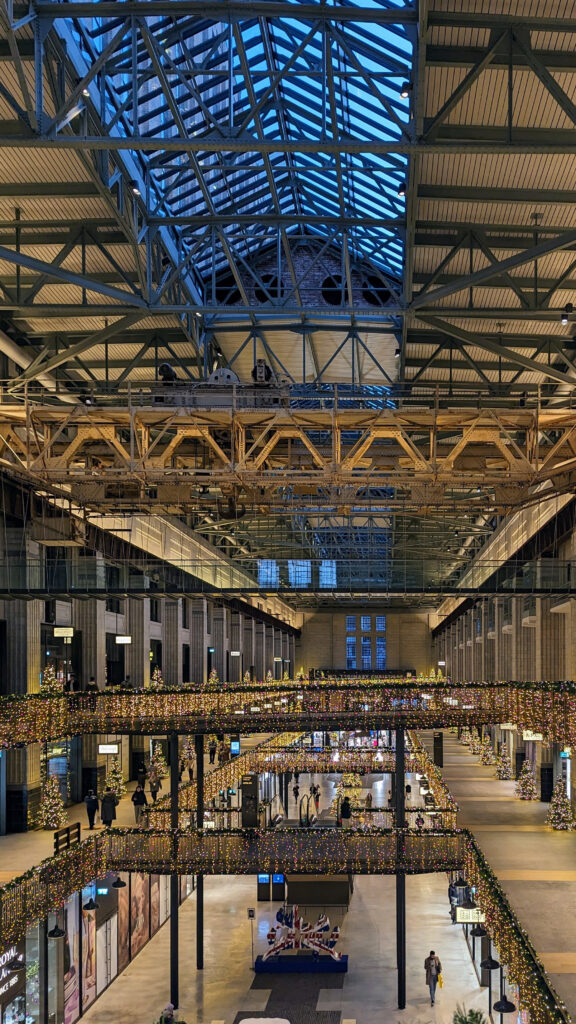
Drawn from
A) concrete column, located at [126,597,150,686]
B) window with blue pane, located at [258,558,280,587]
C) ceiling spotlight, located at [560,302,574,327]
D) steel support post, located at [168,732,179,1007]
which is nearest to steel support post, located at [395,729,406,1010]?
steel support post, located at [168,732,179,1007]

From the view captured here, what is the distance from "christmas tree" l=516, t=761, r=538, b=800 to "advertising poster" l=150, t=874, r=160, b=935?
18.7 metres

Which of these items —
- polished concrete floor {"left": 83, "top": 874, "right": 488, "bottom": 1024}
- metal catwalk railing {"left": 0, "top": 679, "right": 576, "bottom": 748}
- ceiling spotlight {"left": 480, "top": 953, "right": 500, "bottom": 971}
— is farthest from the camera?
metal catwalk railing {"left": 0, "top": 679, "right": 576, "bottom": 748}

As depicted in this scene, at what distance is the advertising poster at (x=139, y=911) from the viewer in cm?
3206

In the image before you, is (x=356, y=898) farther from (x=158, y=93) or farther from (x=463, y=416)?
(x=158, y=93)

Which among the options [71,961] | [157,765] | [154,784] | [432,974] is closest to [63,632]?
[154,784]

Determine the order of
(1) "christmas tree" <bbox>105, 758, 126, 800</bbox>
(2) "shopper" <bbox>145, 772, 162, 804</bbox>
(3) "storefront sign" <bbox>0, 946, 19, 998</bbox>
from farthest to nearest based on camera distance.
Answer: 1. (1) "christmas tree" <bbox>105, 758, 126, 800</bbox>
2. (2) "shopper" <bbox>145, 772, 162, 804</bbox>
3. (3) "storefront sign" <bbox>0, 946, 19, 998</bbox>

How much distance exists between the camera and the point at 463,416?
25016 mm

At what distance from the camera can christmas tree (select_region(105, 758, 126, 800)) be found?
136 feet

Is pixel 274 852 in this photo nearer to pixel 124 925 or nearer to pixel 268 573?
pixel 124 925

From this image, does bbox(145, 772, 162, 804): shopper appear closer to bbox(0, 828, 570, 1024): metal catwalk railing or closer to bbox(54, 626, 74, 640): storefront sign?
bbox(54, 626, 74, 640): storefront sign

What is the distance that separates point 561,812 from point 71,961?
19554 mm

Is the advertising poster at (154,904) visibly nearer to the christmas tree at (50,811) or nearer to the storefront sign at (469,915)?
the christmas tree at (50,811)

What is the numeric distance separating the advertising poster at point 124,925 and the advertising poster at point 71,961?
12.6 feet

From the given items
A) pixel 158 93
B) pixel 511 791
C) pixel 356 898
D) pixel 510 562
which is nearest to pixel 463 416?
pixel 158 93
